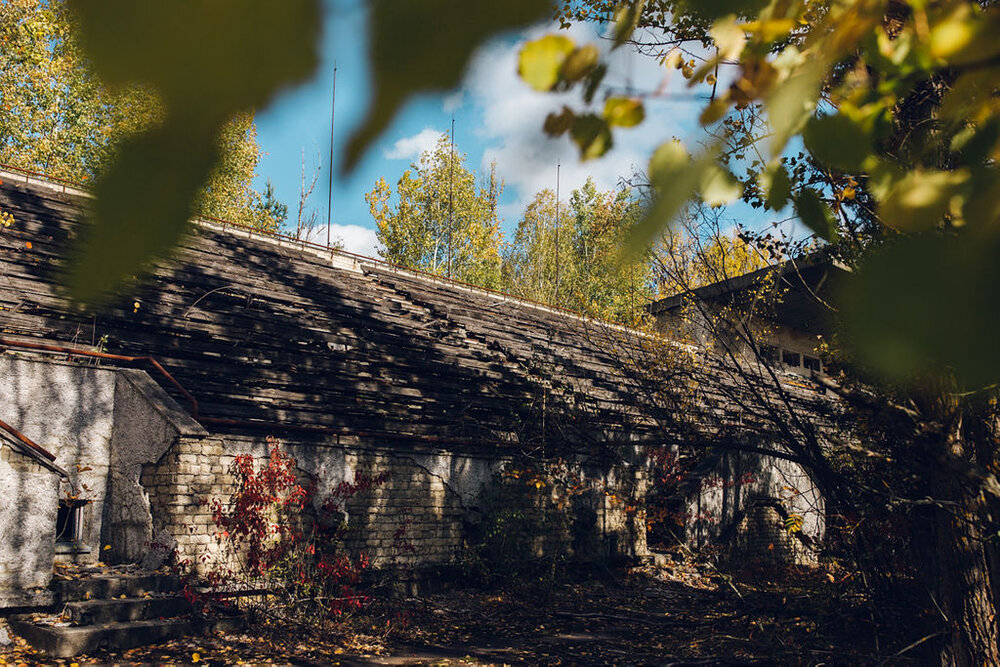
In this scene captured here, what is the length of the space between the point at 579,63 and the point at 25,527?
763 centimetres

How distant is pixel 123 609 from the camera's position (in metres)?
6.66

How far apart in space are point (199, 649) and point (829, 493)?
18.8ft

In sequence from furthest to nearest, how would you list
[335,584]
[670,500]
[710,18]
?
[670,500]
[335,584]
[710,18]

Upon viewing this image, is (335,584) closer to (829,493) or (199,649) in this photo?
(199,649)

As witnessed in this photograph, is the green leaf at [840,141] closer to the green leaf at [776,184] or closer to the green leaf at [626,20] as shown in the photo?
the green leaf at [776,184]

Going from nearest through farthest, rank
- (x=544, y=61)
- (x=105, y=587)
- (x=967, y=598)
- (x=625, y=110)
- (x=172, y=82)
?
(x=172, y=82) → (x=544, y=61) → (x=625, y=110) → (x=967, y=598) → (x=105, y=587)

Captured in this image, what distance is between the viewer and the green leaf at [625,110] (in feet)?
3.19

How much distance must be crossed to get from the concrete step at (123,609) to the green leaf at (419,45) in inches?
284

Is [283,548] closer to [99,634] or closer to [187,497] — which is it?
[187,497]

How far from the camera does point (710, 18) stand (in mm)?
866

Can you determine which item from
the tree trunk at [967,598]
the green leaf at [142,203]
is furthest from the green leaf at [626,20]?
the tree trunk at [967,598]

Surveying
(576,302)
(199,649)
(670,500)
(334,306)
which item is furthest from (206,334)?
(670,500)

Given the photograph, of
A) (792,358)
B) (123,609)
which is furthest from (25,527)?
(792,358)

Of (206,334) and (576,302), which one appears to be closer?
(576,302)
